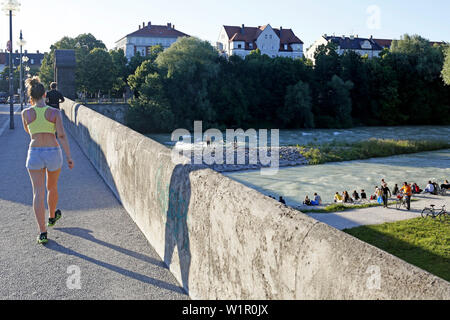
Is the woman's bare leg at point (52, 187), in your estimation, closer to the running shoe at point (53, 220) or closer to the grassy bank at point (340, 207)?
the running shoe at point (53, 220)

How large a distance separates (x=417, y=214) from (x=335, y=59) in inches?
2591

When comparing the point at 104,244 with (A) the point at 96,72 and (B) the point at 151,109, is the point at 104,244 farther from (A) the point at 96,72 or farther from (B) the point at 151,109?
(A) the point at 96,72

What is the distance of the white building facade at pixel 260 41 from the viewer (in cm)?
11338

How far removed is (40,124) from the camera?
550cm

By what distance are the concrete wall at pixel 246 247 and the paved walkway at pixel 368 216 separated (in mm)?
18401

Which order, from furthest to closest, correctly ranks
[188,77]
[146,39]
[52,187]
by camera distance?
[146,39] < [188,77] < [52,187]

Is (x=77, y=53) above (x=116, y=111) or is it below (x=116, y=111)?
above

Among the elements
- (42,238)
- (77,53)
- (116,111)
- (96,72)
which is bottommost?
(42,238)

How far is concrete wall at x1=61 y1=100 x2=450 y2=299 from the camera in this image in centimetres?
222

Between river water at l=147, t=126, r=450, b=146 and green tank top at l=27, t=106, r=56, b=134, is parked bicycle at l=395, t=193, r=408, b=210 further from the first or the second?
river water at l=147, t=126, r=450, b=146

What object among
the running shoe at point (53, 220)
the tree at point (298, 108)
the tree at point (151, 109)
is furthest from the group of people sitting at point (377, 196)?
the tree at point (298, 108)

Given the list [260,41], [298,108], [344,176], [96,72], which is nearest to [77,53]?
[96,72]

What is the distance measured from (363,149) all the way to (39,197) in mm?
53207
